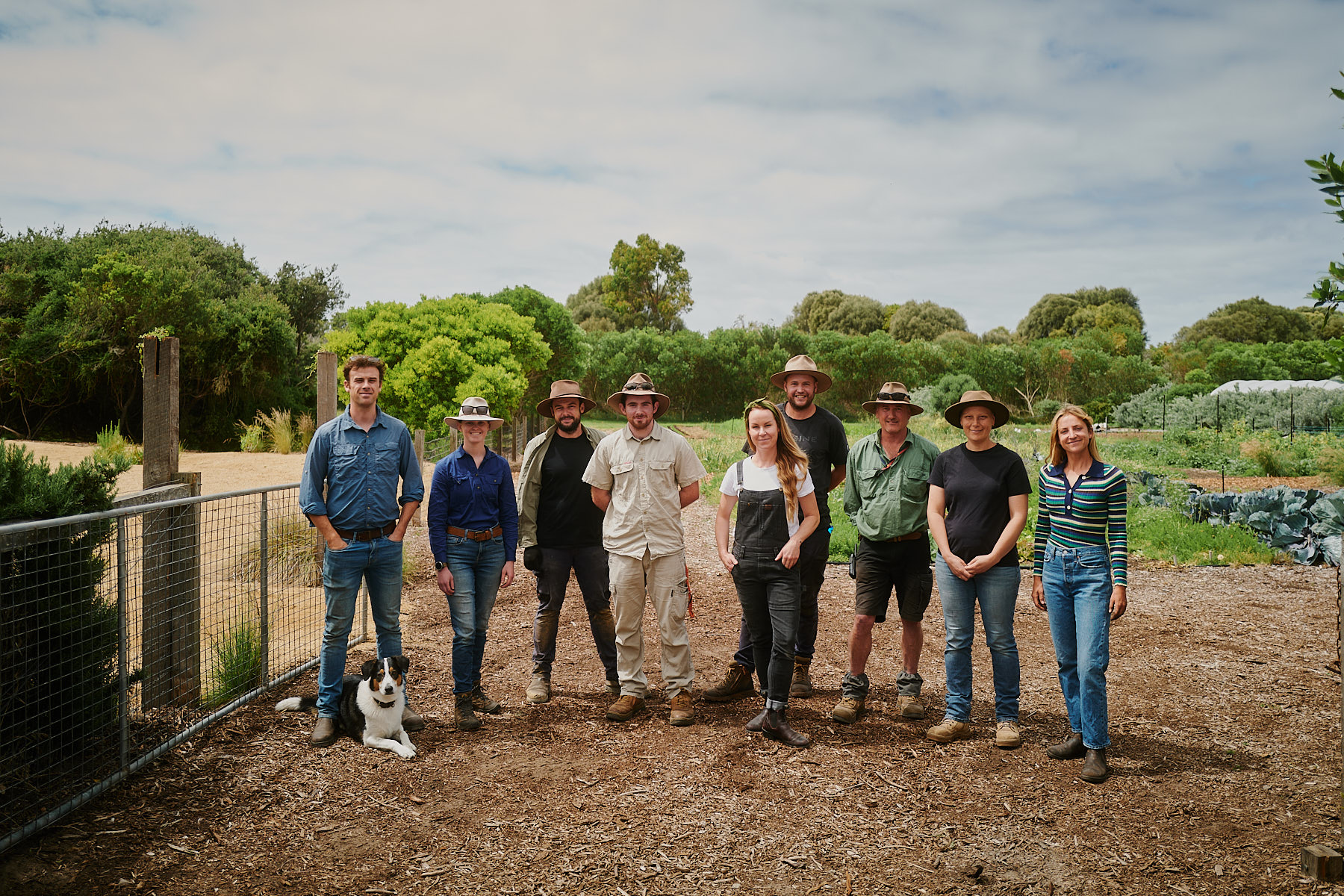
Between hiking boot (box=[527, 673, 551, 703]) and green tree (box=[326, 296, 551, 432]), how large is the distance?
12.8 m

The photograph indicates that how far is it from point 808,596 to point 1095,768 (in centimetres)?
170

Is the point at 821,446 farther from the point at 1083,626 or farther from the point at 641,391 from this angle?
the point at 1083,626

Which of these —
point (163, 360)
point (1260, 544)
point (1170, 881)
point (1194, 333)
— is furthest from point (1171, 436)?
point (1194, 333)

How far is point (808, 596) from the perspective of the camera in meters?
4.92

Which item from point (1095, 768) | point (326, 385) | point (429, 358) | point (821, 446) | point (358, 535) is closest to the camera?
point (1095, 768)

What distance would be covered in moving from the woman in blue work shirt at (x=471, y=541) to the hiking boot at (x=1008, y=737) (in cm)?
276

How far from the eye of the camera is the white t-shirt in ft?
14.6

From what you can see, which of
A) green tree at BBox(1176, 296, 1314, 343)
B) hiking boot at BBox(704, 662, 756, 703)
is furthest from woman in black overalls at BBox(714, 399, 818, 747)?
green tree at BBox(1176, 296, 1314, 343)

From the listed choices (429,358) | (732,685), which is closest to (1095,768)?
(732,685)

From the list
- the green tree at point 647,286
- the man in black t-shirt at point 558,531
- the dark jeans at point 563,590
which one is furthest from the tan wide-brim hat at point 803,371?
the green tree at point 647,286

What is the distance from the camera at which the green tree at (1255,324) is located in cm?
5862

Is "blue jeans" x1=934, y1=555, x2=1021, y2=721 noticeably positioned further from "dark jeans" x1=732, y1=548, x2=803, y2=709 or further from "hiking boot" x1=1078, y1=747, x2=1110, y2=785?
"dark jeans" x1=732, y1=548, x2=803, y2=709

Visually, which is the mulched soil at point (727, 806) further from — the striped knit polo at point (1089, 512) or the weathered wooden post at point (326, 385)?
the weathered wooden post at point (326, 385)

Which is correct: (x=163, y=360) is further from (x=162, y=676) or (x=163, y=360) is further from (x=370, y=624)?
(x=370, y=624)
